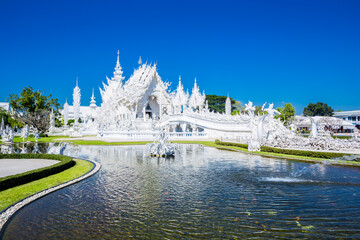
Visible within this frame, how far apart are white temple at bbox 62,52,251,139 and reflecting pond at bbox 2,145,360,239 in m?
22.3

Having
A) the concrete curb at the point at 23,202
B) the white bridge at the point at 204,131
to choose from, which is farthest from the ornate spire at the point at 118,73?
the concrete curb at the point at 23,202

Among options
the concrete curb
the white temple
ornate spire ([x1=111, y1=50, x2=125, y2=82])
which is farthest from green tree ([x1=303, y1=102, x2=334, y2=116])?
the concrete curb

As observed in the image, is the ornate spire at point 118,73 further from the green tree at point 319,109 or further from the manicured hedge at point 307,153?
the green tree at point 319,109

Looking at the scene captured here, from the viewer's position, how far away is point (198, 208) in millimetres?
6926

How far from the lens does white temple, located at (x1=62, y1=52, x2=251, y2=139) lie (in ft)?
115

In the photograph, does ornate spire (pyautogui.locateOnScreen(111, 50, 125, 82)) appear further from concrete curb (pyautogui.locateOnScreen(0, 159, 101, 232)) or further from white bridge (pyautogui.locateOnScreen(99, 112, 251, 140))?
concrete curb (pyautogui.locateOnScreen(0, 159, 101, 232))

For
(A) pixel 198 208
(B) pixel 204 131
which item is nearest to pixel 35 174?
(A) pixel 198 208

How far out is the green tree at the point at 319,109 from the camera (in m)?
73.9

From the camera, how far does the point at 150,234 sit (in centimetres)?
539

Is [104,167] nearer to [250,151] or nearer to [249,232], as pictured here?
[249,232]

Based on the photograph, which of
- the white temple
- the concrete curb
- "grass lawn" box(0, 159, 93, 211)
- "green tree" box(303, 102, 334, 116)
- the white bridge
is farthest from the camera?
"green tree" box(303, 102, 334, 116)

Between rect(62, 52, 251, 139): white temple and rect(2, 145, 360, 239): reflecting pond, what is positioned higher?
rect(62, 52, 251, 139): white temple

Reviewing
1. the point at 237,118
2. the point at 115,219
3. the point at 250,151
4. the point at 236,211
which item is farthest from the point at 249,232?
the point at 237,118

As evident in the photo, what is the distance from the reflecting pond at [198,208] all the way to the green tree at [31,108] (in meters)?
41.2
